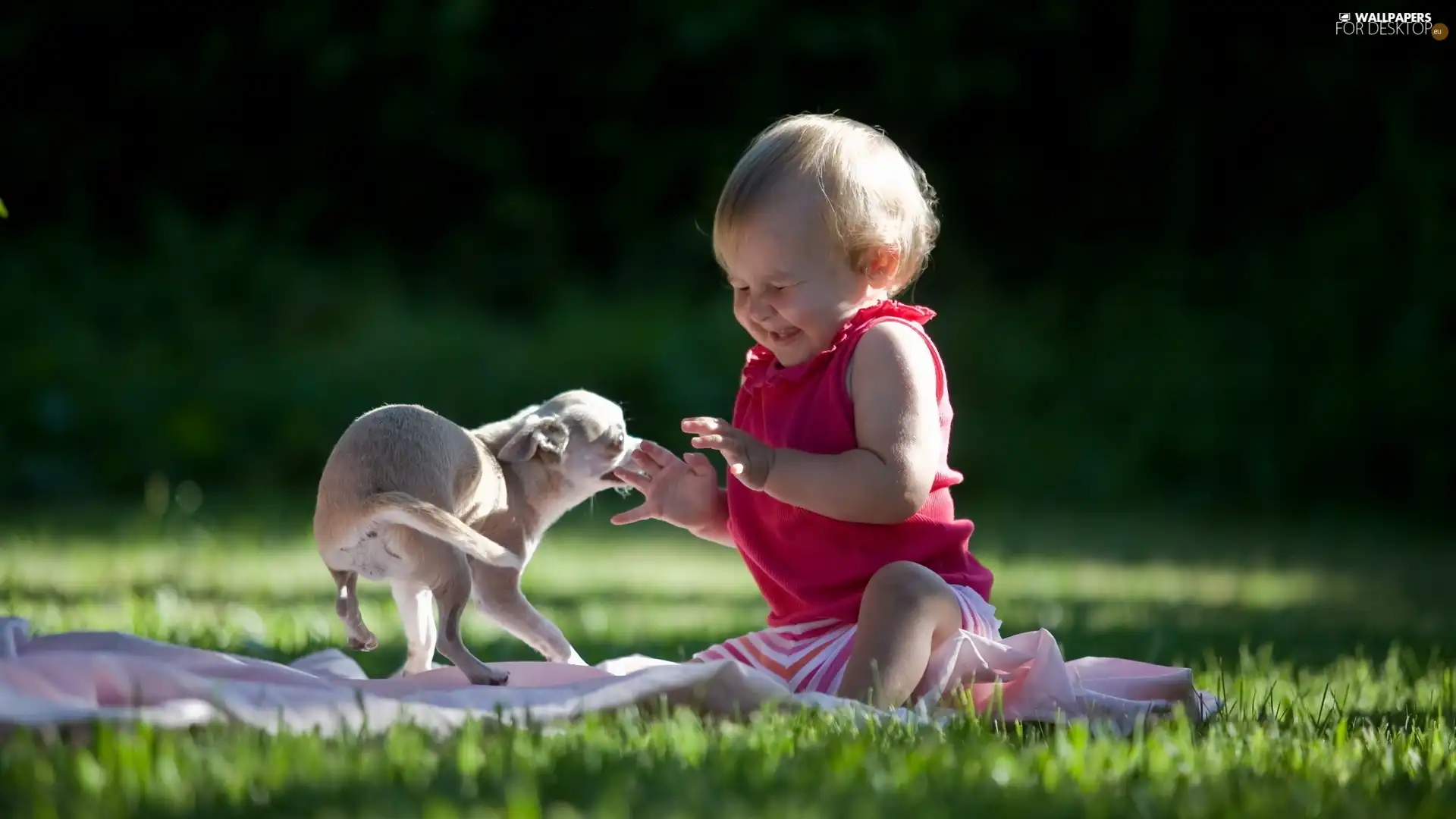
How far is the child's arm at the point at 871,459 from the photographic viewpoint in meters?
3.07

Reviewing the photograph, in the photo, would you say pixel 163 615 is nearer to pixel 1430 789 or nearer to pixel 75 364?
pixel 1430 789

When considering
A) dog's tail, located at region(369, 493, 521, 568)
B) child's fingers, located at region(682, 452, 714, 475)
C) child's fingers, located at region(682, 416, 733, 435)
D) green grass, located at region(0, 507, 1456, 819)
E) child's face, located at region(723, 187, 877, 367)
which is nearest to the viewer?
green grass, located at region(0, 507, 1456, 819)

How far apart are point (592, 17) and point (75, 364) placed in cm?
525

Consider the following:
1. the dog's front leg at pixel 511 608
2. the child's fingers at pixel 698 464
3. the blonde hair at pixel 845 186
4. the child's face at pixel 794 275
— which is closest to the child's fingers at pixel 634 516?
the child's fingers at pixel 698 464

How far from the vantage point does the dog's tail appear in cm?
292

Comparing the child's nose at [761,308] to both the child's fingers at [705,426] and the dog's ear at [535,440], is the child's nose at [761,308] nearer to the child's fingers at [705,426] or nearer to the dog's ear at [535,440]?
the child's fingers at [705,426]

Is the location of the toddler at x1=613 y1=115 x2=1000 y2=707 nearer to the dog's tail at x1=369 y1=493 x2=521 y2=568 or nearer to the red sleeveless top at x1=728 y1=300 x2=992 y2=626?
the red sleeveless top at x1=728 y1=300 x2=992 y2=626

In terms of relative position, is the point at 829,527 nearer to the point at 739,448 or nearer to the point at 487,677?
the point at 739,448

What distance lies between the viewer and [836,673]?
3.13 meters

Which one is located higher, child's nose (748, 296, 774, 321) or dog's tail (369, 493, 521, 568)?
child's nose (748, 296, 774, 321)

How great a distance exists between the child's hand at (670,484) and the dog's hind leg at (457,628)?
508mm

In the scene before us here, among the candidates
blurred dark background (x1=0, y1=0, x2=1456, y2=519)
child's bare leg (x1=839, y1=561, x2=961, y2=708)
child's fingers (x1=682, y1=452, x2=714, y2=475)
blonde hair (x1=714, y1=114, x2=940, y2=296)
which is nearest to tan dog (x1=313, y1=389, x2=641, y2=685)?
child's fingers (x1=682, y1=452, x2=714, y2=475)

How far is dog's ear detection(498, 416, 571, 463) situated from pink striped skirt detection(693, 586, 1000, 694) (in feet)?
1.78

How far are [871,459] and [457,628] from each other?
2.83ft
